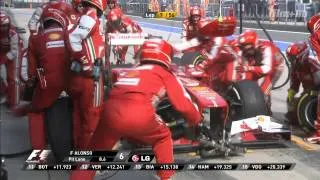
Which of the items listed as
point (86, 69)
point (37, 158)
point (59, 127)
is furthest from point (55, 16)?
point (37, 158)

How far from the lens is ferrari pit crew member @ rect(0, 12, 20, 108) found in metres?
2.79

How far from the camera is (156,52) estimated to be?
11.7 feet

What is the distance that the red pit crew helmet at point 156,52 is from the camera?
3.57 metres

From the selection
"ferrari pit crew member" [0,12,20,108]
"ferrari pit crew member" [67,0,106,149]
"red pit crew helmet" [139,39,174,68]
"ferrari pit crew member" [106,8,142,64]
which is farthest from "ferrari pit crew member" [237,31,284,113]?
"ferrari pit crew member" [0,12,20,108]

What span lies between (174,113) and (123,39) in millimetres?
726

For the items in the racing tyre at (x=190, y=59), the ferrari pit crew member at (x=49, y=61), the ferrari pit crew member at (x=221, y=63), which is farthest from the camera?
the ferrari pit crew member at (x=221, y=63)

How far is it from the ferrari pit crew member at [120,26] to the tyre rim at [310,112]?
2.36 m

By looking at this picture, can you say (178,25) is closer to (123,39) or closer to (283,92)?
(123,39)

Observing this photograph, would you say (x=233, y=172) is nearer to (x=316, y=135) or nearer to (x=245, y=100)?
(x=245, y=100)

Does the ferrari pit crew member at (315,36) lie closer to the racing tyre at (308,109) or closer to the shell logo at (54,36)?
the racing tyre at (308,109)

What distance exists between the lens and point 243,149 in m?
5.32

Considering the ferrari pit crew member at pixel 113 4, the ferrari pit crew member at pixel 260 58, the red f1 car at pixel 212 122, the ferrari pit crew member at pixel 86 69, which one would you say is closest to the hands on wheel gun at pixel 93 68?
the ferrari pit crew member at pixel 86 69

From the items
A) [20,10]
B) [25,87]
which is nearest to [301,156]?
[25,87]

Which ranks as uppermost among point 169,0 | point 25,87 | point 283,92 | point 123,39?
point 169,0
